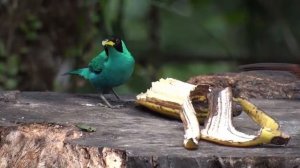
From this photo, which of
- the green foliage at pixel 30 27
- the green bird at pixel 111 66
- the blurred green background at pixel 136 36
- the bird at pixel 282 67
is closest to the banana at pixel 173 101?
the green bird at pixel 111 66

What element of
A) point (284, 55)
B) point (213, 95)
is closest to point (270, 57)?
point (284, 55)

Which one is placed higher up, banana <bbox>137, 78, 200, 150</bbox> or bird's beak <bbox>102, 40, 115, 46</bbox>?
bird's beak <bbox>102, 40, 115, 46</bbox>

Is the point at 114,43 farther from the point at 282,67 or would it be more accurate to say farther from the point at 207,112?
the point at 282,67

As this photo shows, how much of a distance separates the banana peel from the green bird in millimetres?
221

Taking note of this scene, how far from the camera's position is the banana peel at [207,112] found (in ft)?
11.8

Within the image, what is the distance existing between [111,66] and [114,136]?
98 centimetres

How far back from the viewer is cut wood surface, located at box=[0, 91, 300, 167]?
134 inches

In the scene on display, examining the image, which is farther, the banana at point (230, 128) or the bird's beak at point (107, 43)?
the bird's beak at point (107, 43)

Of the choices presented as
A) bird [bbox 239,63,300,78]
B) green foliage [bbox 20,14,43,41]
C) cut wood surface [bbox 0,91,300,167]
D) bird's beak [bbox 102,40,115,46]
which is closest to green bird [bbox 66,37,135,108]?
bird's beak [bbox 102,40,115,46]

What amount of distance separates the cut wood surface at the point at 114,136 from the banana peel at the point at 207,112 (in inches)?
1.7

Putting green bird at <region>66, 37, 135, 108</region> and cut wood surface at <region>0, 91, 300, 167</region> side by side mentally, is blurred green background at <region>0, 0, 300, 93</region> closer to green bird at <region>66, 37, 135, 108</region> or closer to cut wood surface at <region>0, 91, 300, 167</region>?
green bird at <region>66, 37, 135, 108</region>

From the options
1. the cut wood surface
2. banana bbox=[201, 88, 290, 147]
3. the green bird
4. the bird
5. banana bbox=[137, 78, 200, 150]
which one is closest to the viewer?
the cut wood surface

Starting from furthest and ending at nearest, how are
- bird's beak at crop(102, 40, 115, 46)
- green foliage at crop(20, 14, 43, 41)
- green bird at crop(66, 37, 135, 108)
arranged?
green foliage at crop(20, 14, 43, 41)
green bird at crop(66, 37, 135, 108)
bird's beak at crop(102, 40, 115, 46)

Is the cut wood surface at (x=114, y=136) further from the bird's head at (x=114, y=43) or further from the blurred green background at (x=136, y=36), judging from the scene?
the blurred green background at (x=136, y=36)
